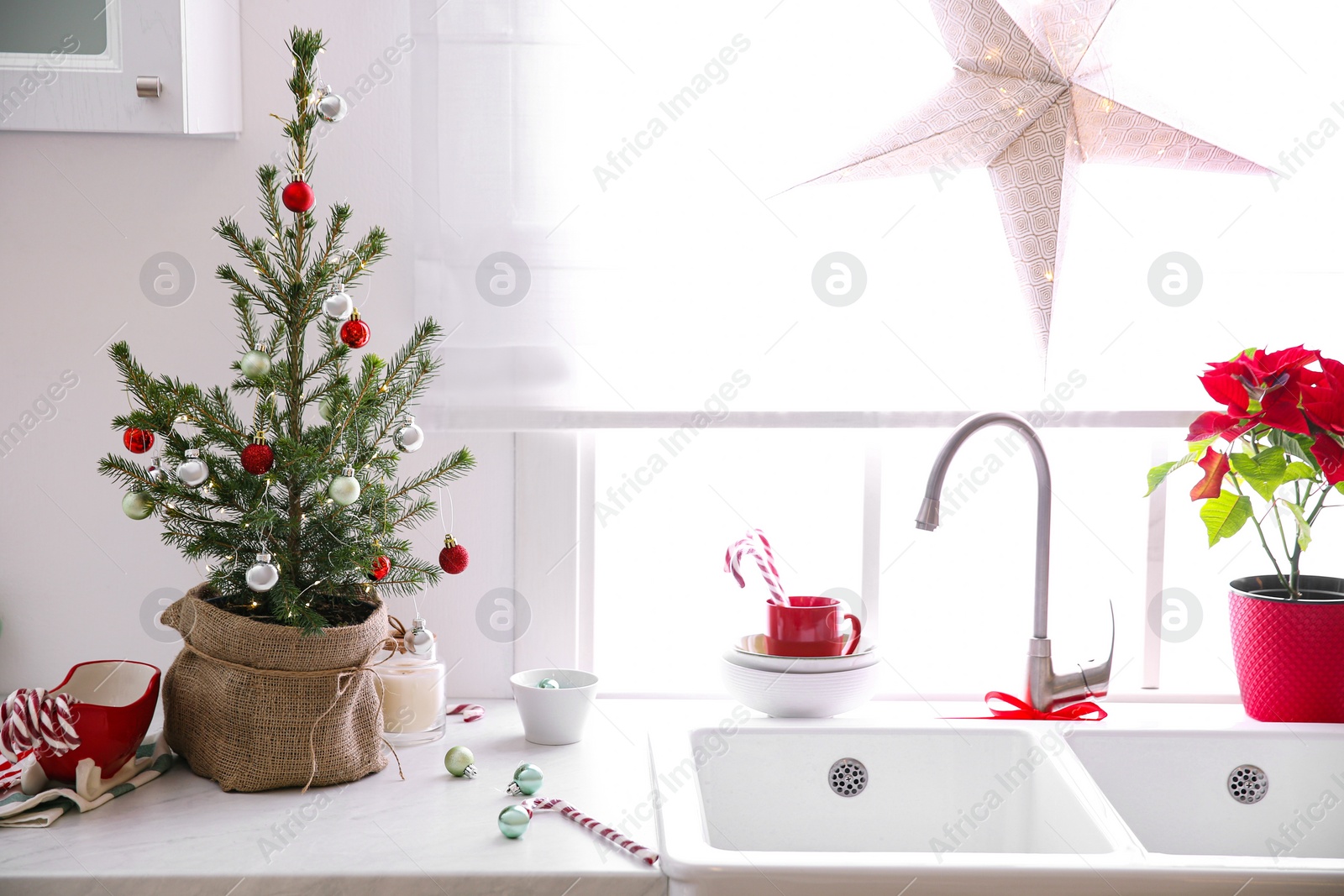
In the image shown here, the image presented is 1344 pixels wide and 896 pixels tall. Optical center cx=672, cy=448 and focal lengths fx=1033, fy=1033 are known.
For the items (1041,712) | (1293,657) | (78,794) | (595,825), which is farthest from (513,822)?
(1293,657)

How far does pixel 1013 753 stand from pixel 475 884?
674 mm

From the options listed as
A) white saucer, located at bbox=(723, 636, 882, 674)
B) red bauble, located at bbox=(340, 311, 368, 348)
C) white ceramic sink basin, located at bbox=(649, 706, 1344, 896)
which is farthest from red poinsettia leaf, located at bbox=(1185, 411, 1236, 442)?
red bauble, located at bbox=(340, 311, 368, 348)

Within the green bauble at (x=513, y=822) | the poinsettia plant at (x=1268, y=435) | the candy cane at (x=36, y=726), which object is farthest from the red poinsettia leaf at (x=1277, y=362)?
the candy cane at (x=36, y=726)

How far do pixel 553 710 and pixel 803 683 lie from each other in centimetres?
31

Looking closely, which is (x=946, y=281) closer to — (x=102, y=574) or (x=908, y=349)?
(x=908, y=349)

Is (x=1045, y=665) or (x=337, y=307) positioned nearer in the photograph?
(x=337, y=307)

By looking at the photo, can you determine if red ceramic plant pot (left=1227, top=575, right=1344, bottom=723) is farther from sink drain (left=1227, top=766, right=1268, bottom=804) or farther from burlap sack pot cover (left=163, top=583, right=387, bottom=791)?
burlap sack pot cover (left=163, top=583, right=387, bottom=791)

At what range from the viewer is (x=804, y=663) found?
129 cm

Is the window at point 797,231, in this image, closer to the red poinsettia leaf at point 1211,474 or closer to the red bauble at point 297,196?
the red poinsettia leaf at point 1211,474

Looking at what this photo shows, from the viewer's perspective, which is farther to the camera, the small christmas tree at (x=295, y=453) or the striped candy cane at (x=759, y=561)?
the striped candy cane at (x=759, y=561)

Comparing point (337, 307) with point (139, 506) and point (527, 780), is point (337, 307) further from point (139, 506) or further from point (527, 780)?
point (527, 780)

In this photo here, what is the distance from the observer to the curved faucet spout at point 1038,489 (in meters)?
1.27

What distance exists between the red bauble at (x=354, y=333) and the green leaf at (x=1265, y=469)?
1044 mm

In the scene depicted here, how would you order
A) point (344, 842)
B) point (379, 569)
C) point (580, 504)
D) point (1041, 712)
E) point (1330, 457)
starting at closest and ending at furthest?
point (344, 842)
point (379, 569)
point (1330, 457)
point (1041, 712)
point (580, 504)
